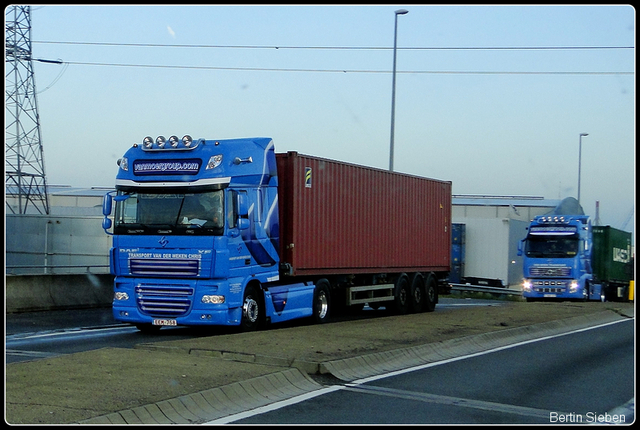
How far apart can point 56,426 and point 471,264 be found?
3511 centimetres

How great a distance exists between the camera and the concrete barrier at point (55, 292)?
20.4m

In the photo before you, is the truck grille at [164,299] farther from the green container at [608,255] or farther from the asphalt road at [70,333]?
the green container at [608,255]

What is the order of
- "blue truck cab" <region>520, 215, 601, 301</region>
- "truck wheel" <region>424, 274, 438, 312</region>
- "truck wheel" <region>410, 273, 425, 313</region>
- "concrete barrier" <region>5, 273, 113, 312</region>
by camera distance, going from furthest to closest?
1. "blue truck cab" <region>520, 215, 601, 301</region>
2. "truck wheel" <region>424, 274, 438, 312</region>
3. "truck wheel" <region>410, 273, 425, 313</region>
4. "concrete barrier" <region>5, 273, 113, 312</region>

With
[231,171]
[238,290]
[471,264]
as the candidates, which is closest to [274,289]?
[238,290]

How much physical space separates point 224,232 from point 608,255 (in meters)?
25.9

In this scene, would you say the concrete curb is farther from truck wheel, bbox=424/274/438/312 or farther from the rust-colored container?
truck wheel, bbox=424/274/438/312

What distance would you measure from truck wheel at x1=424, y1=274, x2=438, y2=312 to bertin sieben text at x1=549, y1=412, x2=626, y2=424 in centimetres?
1549

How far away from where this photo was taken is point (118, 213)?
631 inches

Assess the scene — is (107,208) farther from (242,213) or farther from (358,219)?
(358,219)

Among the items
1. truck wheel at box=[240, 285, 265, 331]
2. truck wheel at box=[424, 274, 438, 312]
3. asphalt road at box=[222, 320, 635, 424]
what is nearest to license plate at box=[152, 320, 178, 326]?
truck wheel at box=[240, 285, 265, 331]

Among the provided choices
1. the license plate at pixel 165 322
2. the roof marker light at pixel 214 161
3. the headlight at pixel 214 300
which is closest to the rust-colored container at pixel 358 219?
the roof marker light at pixel 214 161

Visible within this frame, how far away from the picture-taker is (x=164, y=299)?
51.4 feet

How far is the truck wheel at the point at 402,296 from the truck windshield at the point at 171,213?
849 centimetres

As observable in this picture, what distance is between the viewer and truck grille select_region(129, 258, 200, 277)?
15461 millimetres
